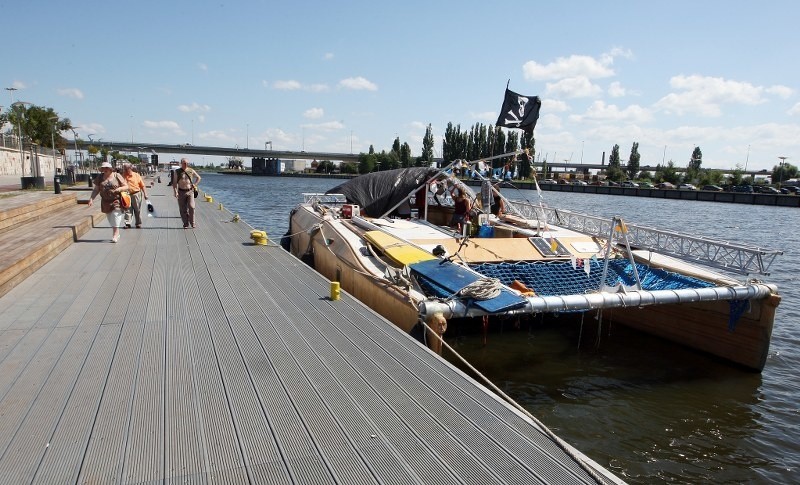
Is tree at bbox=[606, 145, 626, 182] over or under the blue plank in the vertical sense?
over

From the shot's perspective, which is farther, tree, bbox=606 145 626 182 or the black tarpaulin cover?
tree, bbox=606 145 626 182

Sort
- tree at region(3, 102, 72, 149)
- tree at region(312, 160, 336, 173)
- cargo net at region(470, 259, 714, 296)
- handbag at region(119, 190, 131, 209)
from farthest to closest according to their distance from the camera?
tree at region(312, 160, 336, 173)
tree at region(3, 102, 72, 149)
handbag at region(119, 190, 131, 209)
cargo net at region(470, 259, 714, 296)

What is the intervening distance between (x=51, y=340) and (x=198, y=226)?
9.08 meters

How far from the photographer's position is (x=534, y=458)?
3.29 metres

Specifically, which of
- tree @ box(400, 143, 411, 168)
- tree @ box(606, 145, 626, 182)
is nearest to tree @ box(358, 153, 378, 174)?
tree @ box(400, 143, 411, 168)

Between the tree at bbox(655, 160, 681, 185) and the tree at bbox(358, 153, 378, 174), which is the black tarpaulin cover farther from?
the tree at bbox(655, 160, 681, 185)

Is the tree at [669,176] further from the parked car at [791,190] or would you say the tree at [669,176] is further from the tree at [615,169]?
the parked car at [791,190]

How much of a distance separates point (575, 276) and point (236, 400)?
6.72m

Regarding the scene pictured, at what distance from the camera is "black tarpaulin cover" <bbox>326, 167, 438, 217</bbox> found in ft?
44.8

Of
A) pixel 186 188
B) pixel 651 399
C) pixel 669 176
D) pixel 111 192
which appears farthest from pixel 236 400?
pixel 669 176

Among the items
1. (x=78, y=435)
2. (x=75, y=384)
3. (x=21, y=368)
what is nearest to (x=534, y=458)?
(x=78, y=435)

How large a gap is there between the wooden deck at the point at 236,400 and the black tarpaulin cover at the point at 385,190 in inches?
274

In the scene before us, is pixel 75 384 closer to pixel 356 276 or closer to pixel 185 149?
pixel 356 276

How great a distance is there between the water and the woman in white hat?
24.2 ft
